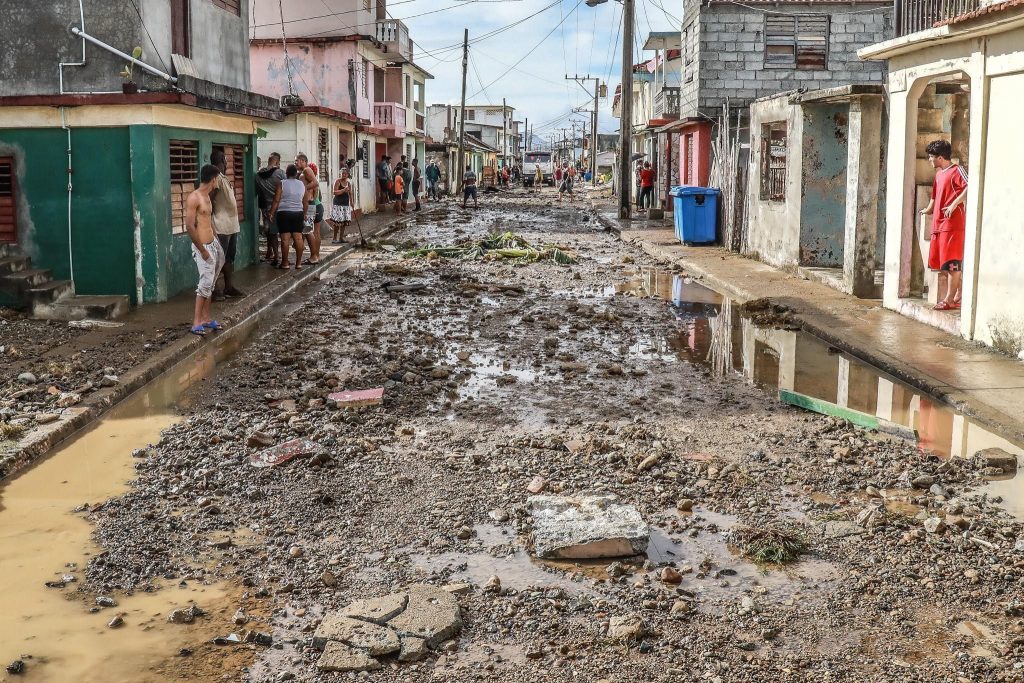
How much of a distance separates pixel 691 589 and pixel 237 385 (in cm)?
519

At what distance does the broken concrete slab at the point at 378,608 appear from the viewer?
14.5ft

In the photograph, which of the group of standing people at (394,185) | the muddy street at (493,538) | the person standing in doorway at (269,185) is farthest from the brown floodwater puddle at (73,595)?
the group of standing people at (394,185)

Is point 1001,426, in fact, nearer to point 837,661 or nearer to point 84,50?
point 837,661

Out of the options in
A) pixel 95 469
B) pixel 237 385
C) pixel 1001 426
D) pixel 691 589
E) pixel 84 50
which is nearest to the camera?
pixel 691 589

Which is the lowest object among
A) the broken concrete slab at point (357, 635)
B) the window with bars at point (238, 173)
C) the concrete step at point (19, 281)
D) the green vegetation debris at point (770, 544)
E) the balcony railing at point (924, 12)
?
the broken concrete slab at point (357, 635)

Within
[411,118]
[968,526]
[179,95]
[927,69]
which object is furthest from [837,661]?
[411,118]

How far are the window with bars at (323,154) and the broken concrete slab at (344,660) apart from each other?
2610 centimetres

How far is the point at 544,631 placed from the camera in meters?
4.39

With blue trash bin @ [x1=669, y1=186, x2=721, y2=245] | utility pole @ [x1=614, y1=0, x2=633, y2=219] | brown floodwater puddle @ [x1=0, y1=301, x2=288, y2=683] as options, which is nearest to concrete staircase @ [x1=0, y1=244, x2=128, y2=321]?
brown floodwater puddle @ [x1=0, y1=301, x2=288, y2=683]

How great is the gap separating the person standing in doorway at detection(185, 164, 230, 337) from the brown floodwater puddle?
3539mm

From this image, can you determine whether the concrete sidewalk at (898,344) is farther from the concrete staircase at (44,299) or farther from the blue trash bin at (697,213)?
the concrete staircase at (44,299)

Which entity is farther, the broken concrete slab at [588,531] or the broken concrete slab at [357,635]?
the broken concrete slab at [588,531]

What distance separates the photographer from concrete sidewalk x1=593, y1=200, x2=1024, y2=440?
26.6 feet

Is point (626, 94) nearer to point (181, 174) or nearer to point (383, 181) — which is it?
point (383, 181)
